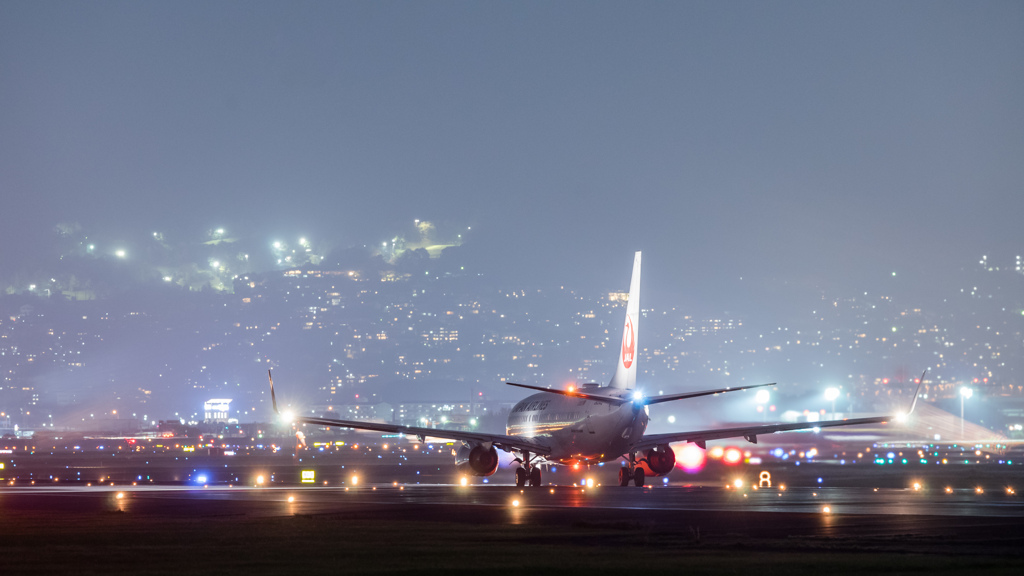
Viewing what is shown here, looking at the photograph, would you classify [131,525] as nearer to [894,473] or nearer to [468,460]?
[468,460]

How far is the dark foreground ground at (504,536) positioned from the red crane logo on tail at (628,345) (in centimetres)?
1284

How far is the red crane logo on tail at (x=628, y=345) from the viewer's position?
166ft

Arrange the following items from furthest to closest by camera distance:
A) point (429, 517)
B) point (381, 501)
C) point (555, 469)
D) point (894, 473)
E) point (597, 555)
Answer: point (555, 469) < point (894, 473) < point (381, 501) < point (429, 517) < point (597, 555)

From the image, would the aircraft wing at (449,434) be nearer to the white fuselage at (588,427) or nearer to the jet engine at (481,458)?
the jet engine at (481,458)

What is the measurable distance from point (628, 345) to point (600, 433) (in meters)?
4.42

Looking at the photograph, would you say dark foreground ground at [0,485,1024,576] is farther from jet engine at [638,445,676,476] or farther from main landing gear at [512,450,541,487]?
jet engine at [638,445,676,476]

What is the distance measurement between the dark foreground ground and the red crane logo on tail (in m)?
12.8

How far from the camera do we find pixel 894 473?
193ft

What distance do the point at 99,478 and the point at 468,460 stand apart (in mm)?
22115

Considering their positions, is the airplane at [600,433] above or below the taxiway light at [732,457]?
above

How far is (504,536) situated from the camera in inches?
961

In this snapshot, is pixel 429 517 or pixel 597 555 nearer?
pixel 597 555

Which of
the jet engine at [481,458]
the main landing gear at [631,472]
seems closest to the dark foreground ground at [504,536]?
the main landing gear at [631,472]

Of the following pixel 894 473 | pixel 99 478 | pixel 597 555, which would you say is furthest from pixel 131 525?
pixel 894 473
